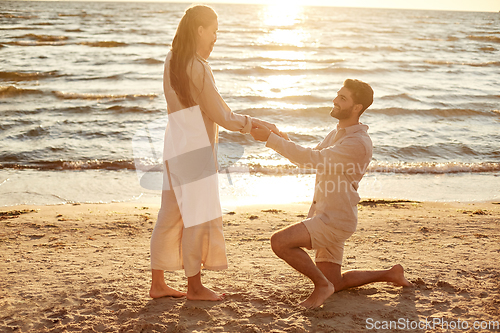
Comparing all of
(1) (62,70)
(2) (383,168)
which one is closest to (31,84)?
(1) (62,70)

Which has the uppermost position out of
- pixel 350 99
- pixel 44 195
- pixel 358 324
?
pixel 350 99

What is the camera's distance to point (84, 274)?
3.91 m

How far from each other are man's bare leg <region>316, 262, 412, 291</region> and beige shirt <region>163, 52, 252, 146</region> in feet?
4.41

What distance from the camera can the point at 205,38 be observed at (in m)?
3.14

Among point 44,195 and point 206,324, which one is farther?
point 44,195

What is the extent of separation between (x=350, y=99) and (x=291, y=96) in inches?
529

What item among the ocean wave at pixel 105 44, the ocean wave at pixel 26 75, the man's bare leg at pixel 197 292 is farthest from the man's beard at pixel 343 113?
the ocean wave at pixel 105 44

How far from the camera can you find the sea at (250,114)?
26.3ft

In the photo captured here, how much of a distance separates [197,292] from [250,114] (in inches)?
444

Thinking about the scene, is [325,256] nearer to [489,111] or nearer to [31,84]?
[489,111]

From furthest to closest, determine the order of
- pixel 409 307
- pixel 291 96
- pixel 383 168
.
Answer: pixel 291 96 → pixel 383 168 → pixel 409 307

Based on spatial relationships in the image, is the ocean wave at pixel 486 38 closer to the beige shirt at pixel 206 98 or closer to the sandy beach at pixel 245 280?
the sandy beach at pixel 245 280

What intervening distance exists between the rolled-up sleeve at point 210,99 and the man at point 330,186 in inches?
10.0

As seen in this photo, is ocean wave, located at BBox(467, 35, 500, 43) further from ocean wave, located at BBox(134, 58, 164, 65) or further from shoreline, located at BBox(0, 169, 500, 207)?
shoreline, located at BBox(0, 169, 500, 207)
